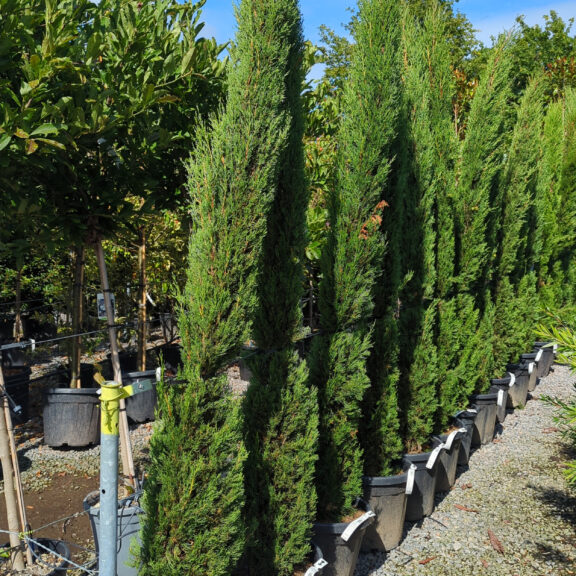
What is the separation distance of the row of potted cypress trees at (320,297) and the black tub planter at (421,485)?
0.27 m

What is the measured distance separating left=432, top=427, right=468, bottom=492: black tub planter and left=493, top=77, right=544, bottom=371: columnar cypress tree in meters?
2.58

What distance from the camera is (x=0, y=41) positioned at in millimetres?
2490

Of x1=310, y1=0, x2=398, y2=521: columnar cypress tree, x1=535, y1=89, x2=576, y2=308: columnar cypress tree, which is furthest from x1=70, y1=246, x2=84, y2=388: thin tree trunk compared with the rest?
x1=535, y1=89, x2=576, y2=308: columnar cypress tree

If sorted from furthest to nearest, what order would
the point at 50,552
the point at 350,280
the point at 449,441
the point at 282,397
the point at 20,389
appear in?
the point at 20,389
the point at 449,441
the point at 350,280
the point at 50,552
the point at 282,397

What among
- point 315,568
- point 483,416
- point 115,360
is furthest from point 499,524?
point 115,360

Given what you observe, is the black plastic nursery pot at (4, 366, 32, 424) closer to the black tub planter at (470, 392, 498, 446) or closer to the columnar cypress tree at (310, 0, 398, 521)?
the columnar cypress tree at (310, 0, 398, 521)

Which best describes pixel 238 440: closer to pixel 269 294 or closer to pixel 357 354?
pixel 269 294

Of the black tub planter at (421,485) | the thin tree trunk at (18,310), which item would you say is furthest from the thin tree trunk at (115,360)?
the thin tree trunk at (18,310)

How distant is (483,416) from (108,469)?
585 cm

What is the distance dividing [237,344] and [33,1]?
6.53ft

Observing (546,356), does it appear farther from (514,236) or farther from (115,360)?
(115,360)

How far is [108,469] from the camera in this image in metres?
2.00

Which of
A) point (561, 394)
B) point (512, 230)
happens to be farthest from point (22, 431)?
point (561, 394)

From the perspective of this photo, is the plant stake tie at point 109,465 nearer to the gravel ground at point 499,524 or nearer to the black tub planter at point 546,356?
the gravel ground at point 499,524
